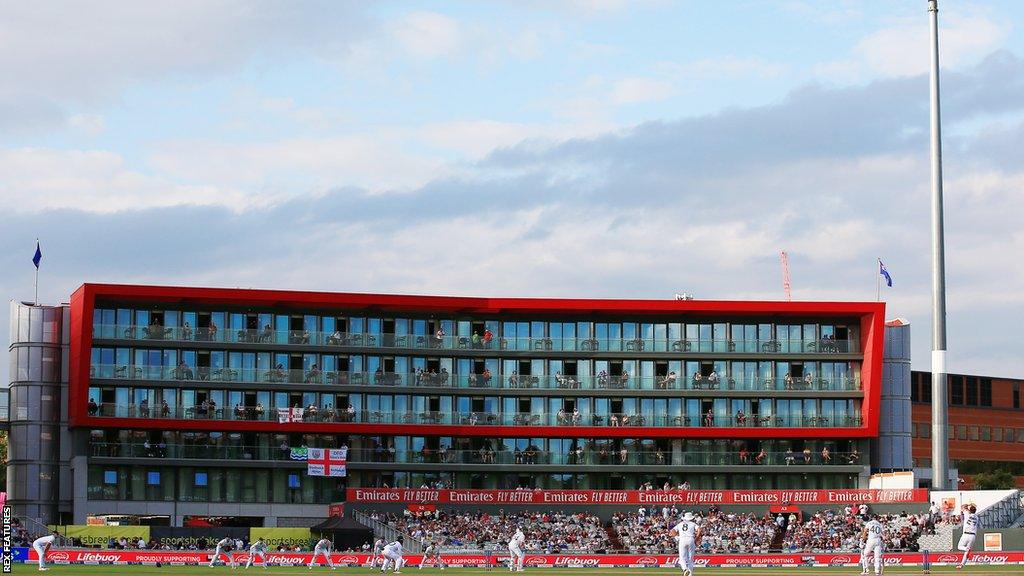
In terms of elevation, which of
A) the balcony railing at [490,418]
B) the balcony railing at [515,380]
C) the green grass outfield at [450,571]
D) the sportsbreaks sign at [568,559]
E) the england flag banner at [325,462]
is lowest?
the sportsbreaks sign at [568,559]

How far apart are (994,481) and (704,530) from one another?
63039mm

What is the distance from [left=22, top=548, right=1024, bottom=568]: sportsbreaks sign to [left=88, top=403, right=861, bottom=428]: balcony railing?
88.3 ft

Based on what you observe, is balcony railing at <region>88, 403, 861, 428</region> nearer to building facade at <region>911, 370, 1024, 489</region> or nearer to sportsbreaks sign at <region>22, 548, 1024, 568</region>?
sportsbreaks sign at <region>22, 548, 1024, 568</region>

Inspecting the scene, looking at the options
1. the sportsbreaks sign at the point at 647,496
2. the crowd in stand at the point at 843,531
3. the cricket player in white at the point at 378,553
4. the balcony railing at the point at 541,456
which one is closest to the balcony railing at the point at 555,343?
the balcony railing at the point at 541,456

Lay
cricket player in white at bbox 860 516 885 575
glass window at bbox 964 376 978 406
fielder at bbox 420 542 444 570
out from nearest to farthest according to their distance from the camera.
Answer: cricket player in white at bbox 860 516 885 575
fielder at bbox 420 542 444 570
glass window at bbox 964 376 978 406

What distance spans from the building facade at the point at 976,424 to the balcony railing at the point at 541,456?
43.7 metres

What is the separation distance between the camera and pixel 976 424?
156m

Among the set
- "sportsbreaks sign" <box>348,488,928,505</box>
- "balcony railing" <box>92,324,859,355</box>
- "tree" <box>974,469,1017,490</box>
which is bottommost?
"tree" <box>974,469,1017,490</box>

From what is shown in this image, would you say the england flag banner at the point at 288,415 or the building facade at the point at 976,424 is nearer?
the england flag banner at the point at 288,415

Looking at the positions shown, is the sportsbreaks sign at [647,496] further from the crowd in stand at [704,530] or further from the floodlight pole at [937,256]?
the floodlight pole at [937,256]

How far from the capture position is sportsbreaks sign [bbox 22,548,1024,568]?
254 ft

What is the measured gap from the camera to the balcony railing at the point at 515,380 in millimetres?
106875

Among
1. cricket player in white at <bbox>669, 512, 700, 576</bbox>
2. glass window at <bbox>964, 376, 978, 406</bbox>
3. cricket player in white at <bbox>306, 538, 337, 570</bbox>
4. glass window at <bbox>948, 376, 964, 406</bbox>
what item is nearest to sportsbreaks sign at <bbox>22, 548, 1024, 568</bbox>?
cricket player in white at <bbox>306, 538, 337, 570</bbox>

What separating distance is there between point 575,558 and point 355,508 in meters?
21.6
